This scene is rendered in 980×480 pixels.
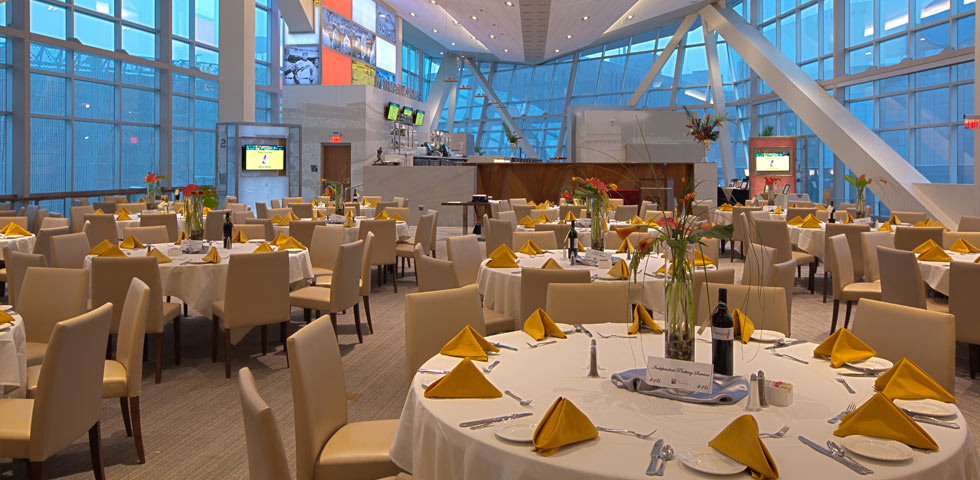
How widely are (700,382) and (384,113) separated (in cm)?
1744

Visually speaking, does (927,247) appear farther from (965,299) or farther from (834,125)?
(834,125)

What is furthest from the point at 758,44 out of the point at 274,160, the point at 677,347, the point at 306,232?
the point at 677,347

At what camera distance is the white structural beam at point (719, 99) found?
811 inches

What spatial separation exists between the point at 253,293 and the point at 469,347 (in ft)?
8.42

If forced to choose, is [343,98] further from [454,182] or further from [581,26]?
[581,26]

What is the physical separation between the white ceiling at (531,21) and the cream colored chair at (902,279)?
1066 cm

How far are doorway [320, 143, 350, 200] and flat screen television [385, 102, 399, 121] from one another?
157cm

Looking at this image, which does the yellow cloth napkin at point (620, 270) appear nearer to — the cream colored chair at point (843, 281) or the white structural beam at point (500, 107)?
the cream colored chair at point (843, 281)

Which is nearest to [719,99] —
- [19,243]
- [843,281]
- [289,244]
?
[843,281]

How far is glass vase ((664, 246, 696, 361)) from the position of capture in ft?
7.08

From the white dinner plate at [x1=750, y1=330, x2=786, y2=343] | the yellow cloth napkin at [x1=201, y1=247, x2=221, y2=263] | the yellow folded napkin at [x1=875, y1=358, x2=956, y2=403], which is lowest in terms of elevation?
the yellow folded napkin at [x1=875, y1=358, x2=956, y2=403]

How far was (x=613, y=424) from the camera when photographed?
1.88 metres

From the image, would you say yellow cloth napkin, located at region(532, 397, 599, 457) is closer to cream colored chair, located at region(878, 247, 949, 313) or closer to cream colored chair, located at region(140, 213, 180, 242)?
cream colored chair, located at region(878, 247, 949, 313)

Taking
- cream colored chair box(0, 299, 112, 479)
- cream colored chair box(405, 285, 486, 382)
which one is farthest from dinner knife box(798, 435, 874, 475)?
cream colored chair box(0, 299, 112, 479)
